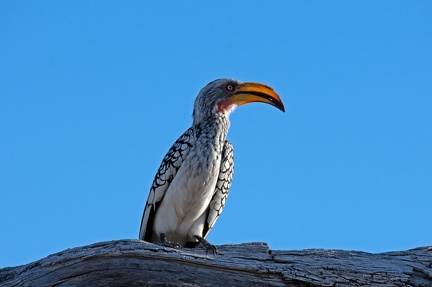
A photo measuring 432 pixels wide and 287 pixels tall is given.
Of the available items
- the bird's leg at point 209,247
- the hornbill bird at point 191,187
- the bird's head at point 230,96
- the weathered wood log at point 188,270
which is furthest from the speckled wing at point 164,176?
the weathered wood log at point 188,270

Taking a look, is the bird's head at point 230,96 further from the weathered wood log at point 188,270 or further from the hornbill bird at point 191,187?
the weathered wood log at point 188,270

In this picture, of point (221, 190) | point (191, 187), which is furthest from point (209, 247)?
point (221, 190)

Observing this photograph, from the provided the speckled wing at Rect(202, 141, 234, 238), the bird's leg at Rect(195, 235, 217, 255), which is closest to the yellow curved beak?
the speckled wing at Rect(202, 141, 234, 238)

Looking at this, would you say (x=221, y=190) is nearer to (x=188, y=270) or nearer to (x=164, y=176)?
(x=164, y=176)

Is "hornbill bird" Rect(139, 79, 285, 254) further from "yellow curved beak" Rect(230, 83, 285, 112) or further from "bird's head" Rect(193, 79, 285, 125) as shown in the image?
"yellow curved beak" Rect(230, 83, 285, 112)

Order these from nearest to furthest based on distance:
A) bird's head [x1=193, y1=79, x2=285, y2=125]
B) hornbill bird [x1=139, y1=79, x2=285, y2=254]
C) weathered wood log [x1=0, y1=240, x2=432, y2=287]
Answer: weathered wood log [x1=0, y1=240, x2=432, y2=287] → hornbill bird [x1=139, y1=79, x2=285, y2=254] → bird's head [x1=193, y1=79, x2=285, y2=125]

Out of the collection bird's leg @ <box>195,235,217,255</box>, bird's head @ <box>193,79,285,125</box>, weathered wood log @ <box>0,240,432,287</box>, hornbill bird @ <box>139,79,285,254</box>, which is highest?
bird's head @ <box>193,79,285,125</box>

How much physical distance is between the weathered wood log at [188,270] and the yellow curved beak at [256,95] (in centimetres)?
256

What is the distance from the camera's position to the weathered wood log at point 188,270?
236 inches

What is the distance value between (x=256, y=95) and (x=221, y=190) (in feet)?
4.31

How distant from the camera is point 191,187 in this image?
25.3 ft

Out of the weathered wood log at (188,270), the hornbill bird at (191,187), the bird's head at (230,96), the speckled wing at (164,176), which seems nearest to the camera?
the weathered wood log at (188,270)

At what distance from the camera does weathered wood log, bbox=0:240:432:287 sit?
5984 mm

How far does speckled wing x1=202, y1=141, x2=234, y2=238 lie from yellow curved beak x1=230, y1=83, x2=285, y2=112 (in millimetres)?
781
